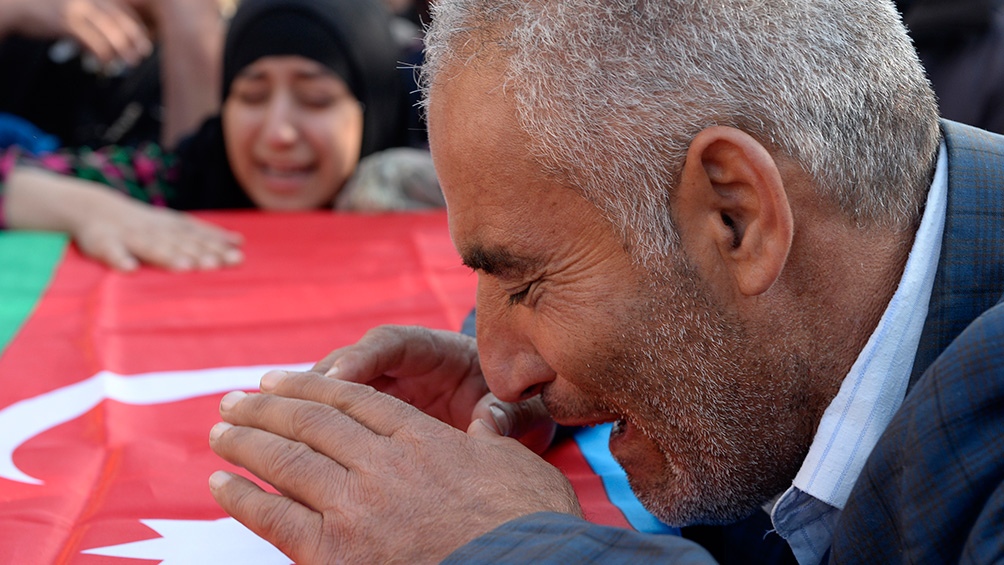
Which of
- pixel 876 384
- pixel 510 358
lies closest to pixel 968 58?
pixel 876 384

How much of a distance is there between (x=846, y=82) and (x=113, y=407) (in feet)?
4.50

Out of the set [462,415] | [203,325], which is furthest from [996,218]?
[203,325]

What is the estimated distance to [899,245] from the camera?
120cm

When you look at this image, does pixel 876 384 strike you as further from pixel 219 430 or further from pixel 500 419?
pixel 219 430

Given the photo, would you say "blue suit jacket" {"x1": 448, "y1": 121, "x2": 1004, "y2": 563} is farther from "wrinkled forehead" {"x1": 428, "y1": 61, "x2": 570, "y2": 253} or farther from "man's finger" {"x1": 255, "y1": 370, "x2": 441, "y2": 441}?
"wrinkled forehead" {"x1": 428, "y1": 61, "x2": 570, "y2": 253}

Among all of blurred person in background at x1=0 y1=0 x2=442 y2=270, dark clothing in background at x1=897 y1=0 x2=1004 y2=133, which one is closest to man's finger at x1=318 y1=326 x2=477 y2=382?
blurred person in background at x1=0 y1=0 x2=442 y2=270

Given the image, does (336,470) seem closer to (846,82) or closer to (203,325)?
(846,82)

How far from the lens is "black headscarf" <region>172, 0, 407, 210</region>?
3.48 meters

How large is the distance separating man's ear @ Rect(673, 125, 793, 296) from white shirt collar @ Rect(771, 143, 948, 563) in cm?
16

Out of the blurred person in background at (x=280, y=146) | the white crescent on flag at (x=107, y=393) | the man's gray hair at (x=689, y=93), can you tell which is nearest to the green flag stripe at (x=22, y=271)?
the blurred person in background at (x=280, y=146)

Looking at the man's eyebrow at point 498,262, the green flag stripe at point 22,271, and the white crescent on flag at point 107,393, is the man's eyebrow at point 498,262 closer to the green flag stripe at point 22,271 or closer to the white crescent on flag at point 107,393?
the white crescent on flag at point 107,393

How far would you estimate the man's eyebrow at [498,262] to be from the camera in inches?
49.0

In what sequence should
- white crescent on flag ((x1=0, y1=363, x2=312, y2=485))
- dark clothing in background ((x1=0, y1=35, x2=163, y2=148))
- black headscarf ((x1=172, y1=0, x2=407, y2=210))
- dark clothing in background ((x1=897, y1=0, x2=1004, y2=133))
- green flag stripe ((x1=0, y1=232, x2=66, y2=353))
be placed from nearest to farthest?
white crescent on flag ((x1=0, y1=363, x2=312, y2=485)), green flag stripe ((x1=0, y1=232, x2=66, y2=353)), dark clothing in background ((x1=897, y1=0, x2=1004, y2=133)), black headscarf ((x1=172, y1=0, x2=407, y2=210)), dark clothing in background ((x1=0, y1=35, x2=163, y2=148))

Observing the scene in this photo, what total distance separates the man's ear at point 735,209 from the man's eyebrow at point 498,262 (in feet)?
0.67
